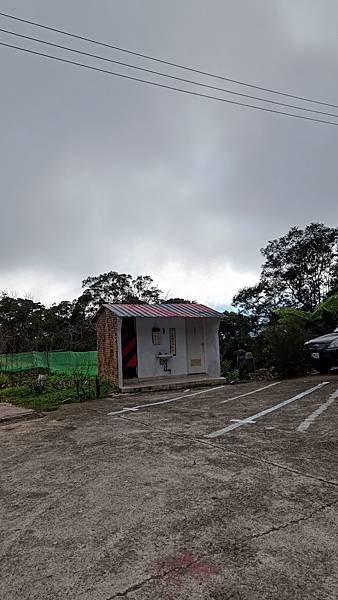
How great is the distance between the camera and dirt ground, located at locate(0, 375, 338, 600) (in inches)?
76.7

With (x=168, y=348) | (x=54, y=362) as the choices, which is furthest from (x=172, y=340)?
(x=54, y=362)

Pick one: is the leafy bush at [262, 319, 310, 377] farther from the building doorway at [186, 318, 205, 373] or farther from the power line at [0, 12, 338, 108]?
the power line at [0, 12, 338, 108]

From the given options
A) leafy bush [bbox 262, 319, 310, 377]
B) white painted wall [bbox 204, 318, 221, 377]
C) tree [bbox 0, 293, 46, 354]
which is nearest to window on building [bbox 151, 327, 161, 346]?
white painted wall [bbox 204, 318, 221, 377]

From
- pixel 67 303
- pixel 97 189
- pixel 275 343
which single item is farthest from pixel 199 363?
pixel 67 303

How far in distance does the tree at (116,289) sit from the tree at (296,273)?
1018 cm

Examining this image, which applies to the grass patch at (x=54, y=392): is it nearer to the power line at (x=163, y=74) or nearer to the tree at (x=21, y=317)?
the power line at (x=163, y=74)

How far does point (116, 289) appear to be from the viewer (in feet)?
108

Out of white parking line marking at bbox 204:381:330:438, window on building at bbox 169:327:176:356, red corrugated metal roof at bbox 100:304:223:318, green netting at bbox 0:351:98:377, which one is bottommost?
white parking line marking at bbox 204:381:330:438

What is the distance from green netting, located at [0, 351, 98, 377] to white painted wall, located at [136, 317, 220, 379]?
218 cm

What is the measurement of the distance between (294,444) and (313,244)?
2151cm

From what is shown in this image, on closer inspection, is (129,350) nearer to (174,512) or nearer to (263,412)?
(263,412)

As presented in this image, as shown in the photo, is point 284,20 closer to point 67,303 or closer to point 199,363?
point 199,363

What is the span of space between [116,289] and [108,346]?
21226 millimetres

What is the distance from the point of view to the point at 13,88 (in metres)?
8.66
